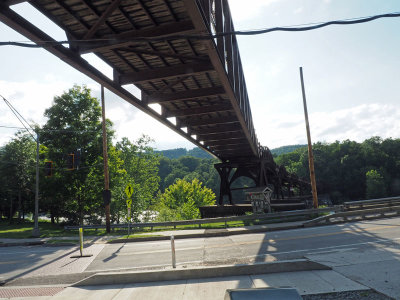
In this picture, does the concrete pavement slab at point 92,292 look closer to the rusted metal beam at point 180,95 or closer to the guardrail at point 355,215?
the rusted metal beam at point 180,95

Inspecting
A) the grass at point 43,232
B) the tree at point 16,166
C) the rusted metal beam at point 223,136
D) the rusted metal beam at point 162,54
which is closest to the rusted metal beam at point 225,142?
the rusted metal beam at point 223,136

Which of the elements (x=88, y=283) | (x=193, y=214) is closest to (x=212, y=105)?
(x=88, y=283)

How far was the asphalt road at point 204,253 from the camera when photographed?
30.5 ft

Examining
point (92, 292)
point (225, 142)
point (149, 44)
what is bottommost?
point (92, 292)

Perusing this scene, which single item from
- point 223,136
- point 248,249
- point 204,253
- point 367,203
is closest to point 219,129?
point 223,136

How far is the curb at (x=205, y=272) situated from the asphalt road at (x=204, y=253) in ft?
5.02

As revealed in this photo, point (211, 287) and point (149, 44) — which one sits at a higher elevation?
point (149, 44)

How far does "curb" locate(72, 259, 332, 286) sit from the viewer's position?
280 inches

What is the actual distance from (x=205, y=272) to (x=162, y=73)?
665 centimetres

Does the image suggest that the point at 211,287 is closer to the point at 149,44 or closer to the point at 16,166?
the point at 149,44

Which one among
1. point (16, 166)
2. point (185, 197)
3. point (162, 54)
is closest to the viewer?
point (162, 54)

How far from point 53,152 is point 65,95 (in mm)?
6228

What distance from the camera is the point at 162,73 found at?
9711 millimetres

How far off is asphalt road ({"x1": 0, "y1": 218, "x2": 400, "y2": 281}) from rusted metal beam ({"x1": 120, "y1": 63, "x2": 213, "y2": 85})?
6401 mm
